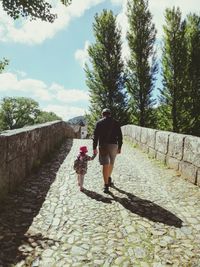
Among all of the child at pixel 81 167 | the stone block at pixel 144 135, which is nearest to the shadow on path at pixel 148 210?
the child at pixel 81 167

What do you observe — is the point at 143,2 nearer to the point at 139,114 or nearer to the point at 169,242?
the point at 139,114

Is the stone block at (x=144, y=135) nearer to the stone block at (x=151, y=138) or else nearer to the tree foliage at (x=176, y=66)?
the stone block at (x=151, y=138)

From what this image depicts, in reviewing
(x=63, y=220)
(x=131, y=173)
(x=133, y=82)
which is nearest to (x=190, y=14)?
(x=133, y=82)

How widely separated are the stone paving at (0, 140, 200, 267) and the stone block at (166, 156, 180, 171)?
1.20m

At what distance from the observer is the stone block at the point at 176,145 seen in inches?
355

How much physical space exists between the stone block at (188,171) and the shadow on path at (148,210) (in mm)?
1999

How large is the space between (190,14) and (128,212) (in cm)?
2570

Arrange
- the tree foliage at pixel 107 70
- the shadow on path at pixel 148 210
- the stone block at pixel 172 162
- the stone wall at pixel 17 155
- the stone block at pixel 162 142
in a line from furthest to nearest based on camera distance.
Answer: the tree foliage at pixel 107 70, the stone block at pixel 162 142, the stone block at pixel 172 162, the stone wall at pixel 17 155, the shadow on path at pixel 148 210

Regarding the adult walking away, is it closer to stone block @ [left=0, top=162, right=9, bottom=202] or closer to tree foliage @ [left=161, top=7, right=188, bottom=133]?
stone block @ [left=0, top=162, right=9, bottom=202]

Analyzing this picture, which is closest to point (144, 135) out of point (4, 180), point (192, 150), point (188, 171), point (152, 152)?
point (152, 152)

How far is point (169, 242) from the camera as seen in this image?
441 cm

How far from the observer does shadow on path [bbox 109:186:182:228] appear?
5.29m

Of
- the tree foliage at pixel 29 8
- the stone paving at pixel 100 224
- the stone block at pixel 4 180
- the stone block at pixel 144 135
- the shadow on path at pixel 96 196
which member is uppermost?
the tree foliage at pixel 29 8

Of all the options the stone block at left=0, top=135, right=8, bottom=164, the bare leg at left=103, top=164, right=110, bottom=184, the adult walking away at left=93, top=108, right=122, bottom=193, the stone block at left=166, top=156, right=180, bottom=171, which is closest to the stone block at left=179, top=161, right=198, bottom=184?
the stone block at left=166, top=156, right=180, bottom=171
